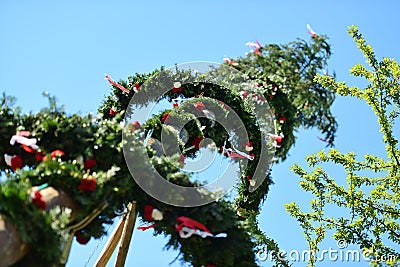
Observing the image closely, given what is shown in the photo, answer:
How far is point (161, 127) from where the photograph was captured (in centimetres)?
547

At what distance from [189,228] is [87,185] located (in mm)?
837

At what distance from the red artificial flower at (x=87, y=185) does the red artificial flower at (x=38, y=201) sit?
342 mm

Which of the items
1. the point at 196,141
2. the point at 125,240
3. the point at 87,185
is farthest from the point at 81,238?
the point at 196,141

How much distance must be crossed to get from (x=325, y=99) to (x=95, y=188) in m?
2.28

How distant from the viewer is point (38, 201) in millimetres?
3277

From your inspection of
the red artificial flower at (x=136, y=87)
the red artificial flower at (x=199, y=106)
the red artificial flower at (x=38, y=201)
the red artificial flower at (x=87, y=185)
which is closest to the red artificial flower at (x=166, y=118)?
the red artificial flower at (x=199, y=106)

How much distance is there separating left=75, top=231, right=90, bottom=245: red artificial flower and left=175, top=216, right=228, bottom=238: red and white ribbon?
2.18 ft

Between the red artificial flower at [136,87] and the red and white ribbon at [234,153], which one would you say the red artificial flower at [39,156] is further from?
the red and white ribbon at [234,153]

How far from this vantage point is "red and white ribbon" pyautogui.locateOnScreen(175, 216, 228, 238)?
154 inches

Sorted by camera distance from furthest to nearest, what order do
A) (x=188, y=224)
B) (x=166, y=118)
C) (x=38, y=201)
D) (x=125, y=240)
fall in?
(x=166, y=118)
(x=125, y=240)
(x=188, y=224)
(x=38, y=201)

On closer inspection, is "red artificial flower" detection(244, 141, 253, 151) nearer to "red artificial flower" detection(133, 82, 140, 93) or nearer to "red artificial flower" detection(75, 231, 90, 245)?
"red artificial flower" detection(133, 82, 140, 93)

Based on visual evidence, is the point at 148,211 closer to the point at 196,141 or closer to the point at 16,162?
the point at 16,162

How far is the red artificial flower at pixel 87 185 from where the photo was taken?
361 centimetres

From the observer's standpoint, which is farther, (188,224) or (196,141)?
(196,141)
